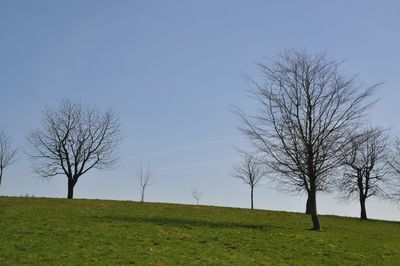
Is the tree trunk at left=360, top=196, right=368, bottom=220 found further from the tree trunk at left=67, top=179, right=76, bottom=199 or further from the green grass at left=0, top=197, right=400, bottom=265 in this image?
the tree trunk at left=67, top=179, right=76, bottom=199

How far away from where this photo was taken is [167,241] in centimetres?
2392

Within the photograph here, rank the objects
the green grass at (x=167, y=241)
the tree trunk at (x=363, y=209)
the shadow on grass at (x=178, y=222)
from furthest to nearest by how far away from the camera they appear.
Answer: the tree trunk at (x=363, y=209), the shadow on grass at (x=178, y=222), the green grass at (x=167, y=241)

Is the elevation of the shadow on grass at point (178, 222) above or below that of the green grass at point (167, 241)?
above

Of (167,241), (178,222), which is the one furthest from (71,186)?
(167,241)

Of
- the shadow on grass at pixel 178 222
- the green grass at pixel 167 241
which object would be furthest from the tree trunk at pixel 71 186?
the shadow on grass at pixel 178 222

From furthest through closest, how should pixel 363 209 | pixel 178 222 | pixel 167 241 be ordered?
pixel 363 209 < pixel 178 222 < pixel 167 241

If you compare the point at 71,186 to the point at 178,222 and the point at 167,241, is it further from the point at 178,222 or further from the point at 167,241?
the point at 167,241

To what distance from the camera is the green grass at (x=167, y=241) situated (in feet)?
64.5

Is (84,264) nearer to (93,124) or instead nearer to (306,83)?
(306,83)

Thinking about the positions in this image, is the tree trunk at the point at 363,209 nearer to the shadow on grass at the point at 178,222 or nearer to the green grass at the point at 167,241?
the green grass at the point at 167,241

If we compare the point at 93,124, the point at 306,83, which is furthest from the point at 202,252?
the point at 93,124

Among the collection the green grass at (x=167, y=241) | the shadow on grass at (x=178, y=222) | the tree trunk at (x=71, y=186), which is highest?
the tree trunk at (x=71, y=186)

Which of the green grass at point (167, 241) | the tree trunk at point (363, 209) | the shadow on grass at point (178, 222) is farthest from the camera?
the tree trunk at point (363, 209)

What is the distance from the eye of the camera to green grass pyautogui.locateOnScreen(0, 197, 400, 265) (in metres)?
19.7
